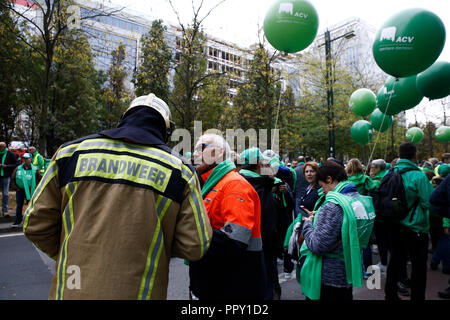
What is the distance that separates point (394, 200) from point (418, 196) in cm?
31

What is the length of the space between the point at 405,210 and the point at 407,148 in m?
0.81

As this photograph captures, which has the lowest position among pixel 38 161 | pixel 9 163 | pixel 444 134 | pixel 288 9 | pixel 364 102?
pixel 9 163

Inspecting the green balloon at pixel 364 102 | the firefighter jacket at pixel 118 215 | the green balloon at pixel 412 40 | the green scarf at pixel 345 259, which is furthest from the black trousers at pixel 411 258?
the green balloon at pixel 364 102

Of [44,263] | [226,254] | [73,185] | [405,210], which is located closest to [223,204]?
[226,254]

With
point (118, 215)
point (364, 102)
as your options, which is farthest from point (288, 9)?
point (118, 215)

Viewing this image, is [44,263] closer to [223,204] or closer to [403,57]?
[223,204]

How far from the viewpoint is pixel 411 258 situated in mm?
3709

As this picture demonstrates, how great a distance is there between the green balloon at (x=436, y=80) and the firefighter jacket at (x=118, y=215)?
5515mm

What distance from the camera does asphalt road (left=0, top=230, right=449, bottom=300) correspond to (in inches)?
157

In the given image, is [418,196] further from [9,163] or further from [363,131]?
[9,163]

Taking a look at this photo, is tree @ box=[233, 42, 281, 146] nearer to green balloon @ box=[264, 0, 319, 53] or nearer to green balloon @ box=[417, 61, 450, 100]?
green balloon @ box=[264, 0, 319, 53]

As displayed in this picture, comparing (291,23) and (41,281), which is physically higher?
(291,23)

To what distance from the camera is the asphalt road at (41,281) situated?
399 cm

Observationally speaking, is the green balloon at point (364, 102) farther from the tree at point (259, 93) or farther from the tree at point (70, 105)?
the tree at point (70, 105)
